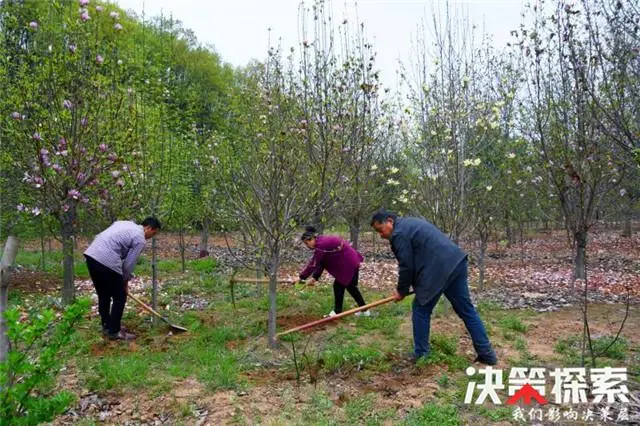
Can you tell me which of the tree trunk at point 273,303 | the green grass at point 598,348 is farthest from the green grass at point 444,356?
the tree trunk at point 273,303

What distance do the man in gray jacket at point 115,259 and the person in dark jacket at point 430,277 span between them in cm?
327

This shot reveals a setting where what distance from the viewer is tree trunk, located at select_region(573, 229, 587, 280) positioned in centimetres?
992

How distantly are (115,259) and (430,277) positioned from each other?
12.8ft

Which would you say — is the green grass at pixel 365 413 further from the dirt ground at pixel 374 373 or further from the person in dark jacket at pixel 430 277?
the person in dark jacket at pixel 430 277

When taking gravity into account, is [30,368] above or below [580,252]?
above

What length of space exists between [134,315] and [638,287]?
10290mm

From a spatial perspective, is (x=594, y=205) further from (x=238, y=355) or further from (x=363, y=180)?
(x=238, y=355)

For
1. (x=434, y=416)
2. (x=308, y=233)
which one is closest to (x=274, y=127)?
(x=308, y=233)

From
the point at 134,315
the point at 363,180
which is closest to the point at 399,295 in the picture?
the point at 134,315

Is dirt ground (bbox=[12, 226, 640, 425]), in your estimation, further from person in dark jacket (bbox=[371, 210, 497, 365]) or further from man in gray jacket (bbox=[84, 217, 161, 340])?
man in gray jacket (bbox=[84, 217, 161, 340])

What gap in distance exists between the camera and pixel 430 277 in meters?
5.57

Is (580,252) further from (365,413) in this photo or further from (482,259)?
(365,413)

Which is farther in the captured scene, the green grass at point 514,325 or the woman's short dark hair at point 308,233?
the green grass at point 514,325

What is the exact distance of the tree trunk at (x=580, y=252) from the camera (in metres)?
9.92
